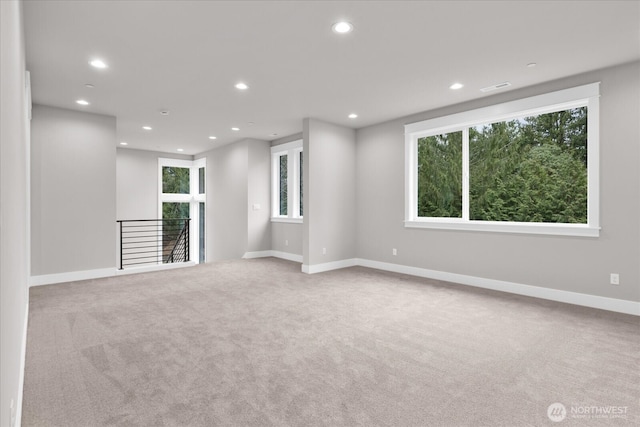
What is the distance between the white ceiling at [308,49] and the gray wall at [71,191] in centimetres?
40

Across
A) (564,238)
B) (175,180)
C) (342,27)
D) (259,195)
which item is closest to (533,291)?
(564,238)

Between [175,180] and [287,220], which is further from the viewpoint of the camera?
→ [175,180]

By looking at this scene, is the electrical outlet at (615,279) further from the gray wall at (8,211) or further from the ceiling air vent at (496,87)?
the gray wall at (8,211)

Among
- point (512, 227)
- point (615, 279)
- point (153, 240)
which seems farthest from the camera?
point (153, 240)

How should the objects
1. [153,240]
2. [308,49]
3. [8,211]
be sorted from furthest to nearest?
[153,240] → [308,49] → [8,211]

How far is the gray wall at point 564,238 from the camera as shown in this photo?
3562mm

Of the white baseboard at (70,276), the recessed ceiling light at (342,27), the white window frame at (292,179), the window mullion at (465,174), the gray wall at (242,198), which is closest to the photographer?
the recessed ceiling light at (342,27)

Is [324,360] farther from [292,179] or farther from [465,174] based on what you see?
[292,179]

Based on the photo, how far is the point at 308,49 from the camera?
10.7ft

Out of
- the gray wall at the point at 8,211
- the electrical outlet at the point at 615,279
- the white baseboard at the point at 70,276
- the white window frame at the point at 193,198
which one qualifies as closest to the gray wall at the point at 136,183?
the white window frame at the point at 193,198

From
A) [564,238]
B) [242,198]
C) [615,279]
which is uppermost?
[242,198]

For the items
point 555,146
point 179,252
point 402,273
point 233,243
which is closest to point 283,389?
point 402,273

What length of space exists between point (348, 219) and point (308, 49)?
143 inches

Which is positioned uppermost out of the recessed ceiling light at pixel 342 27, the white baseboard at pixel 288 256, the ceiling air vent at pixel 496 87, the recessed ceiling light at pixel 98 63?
the recessed ceiling light at pixel 98 63
